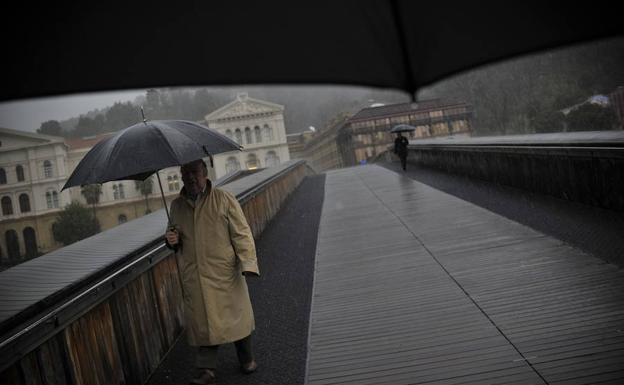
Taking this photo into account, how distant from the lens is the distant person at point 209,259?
3.55 meters

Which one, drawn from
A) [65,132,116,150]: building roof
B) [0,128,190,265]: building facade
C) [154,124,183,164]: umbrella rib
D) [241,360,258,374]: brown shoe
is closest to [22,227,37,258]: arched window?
[0,128,190,265]: building facade

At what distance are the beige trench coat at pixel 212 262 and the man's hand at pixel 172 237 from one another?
6cm

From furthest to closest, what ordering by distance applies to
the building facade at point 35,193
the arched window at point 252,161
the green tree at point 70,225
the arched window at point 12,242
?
the arched window at point 252,161 < the arched window at point 12,242 < the green tree at point 70,225 < the building facade at point 35,193

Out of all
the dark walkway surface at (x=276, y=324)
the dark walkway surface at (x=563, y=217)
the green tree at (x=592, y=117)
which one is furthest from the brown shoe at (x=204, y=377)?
the green tree at (x=592, y=117)

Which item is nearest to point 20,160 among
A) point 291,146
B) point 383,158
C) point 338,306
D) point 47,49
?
point 383,158

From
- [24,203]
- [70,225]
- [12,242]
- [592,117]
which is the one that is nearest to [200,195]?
[592,117]

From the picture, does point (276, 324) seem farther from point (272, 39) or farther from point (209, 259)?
point (272, 39)

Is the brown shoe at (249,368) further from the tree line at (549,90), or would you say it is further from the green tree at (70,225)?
the green tree at (70,225)

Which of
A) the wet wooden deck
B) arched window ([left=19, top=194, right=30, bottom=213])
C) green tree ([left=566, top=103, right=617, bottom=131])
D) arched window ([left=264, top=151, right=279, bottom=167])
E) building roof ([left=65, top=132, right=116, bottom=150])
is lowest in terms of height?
the wet wooden deck

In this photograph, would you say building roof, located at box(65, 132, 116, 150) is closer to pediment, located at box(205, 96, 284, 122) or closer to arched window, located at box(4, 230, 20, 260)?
arched window, located at box(4, 230, 20, 260)

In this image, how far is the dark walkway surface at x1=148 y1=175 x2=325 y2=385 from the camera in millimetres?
3979

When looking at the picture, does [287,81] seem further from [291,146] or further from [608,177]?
[291,146]

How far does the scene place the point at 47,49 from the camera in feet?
3.21

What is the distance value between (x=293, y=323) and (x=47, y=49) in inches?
174
